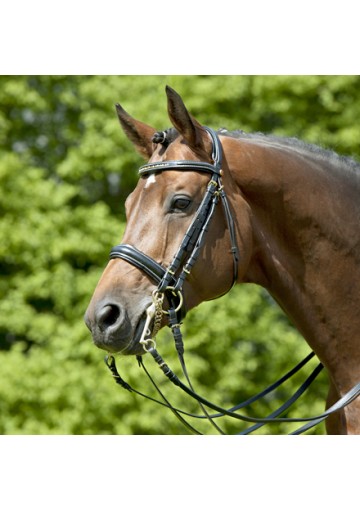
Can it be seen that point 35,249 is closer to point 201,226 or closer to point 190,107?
→ point 190,107

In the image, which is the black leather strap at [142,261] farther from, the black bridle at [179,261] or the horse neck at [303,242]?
the horse neck at [303,242]

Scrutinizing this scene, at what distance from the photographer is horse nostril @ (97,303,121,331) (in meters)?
3.06

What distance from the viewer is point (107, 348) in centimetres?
310

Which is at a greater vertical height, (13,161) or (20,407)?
(13,161)

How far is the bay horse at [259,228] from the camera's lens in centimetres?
323

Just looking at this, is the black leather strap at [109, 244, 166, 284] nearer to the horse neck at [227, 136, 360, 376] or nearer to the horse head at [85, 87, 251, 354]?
the horse head at [85, 87, 251, 354]

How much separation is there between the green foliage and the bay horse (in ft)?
15.5

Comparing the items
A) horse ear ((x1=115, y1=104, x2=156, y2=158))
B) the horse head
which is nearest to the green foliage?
horse ear ((x1=115, y1=104, x2=156, y2=158))

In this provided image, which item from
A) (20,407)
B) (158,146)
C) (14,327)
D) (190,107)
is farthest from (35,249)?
(158,146)

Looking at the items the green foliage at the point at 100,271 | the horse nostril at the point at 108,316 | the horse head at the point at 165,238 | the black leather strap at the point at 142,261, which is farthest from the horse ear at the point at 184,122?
the green foliage at the point at 100,271

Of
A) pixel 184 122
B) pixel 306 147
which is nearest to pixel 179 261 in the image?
pixel 184 122

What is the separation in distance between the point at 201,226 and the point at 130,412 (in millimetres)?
5607

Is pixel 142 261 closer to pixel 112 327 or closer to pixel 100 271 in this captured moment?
pixel 112 327

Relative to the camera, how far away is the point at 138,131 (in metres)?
3.64
